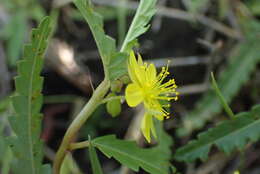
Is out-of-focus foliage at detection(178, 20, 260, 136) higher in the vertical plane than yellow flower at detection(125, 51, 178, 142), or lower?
lower

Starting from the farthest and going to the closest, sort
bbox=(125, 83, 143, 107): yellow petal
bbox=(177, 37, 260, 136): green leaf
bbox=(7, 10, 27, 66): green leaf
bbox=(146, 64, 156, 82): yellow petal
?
bbox=(7, 10, 27, 66): green leaf
bbox=(177, 37, 260, 136): green leaf
bbox=(146, 64, 156, 82): yellow petal
bbox=(125, 83, 143, 107): yellow petal

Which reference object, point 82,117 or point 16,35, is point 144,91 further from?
point 16,35

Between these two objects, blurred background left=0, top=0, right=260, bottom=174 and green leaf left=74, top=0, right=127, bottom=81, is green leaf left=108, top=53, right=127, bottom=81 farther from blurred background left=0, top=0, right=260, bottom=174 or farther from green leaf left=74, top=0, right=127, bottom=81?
blurred background left=0, top=0, right=260, bottom=174

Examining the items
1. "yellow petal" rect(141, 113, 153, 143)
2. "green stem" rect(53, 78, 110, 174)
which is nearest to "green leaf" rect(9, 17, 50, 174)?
"green stem" rect(53, 78, 110, 174)

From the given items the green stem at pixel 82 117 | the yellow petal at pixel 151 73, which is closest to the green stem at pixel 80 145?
the green stem at pixel 82 117

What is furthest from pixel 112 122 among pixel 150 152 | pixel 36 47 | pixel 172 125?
pixel 36 47

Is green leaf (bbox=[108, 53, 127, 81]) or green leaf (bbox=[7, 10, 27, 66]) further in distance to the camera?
green leaf (bbox=[7, 10, 27, 66])

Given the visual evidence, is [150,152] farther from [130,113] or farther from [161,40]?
[161,40]
